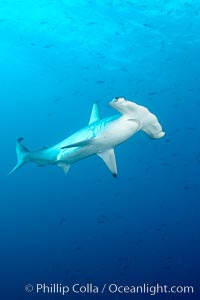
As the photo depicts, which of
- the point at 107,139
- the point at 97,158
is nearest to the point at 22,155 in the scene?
the point at 107,139

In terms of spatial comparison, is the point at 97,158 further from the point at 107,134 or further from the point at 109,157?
the point at 107,134

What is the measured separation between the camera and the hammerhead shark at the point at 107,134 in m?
5.00

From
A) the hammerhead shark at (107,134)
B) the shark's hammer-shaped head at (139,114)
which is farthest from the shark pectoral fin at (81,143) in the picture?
the shark's hammer-shaped head at (139,114)

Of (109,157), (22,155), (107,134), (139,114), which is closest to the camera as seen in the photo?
(139,114)

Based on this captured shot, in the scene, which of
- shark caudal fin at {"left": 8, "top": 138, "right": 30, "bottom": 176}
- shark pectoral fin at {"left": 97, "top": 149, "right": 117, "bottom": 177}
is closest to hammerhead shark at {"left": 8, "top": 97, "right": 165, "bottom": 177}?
shark pectoral fin at {"left": 97, "top": 149, "right": 117, "bottom": 177}

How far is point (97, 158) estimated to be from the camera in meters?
38.9

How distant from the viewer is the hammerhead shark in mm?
4996

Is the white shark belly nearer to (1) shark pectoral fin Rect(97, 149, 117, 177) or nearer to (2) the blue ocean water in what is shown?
(1) shark pectoral fin Rect(97, 149, 117, 177)

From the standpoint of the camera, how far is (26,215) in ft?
151

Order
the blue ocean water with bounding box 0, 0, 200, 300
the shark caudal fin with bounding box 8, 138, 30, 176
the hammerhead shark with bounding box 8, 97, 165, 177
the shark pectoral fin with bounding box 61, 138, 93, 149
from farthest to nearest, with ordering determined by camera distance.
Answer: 1. the blue ocean water with bounding box 0, 0, 200, 300
2. the shark caudal fin with bounding box 8, 138, 30, 176
3. the shark pectoral fin with bounding box 61, 138, 93, 149
4. the hammerhead shark with bounding box 8, 97, 165, 177

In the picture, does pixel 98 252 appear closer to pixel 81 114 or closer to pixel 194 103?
pixel 81 114

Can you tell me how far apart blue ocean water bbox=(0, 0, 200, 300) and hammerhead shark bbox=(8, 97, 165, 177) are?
7663 millimetres

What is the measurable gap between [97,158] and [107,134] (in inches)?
1324

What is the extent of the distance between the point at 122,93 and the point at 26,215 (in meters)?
25.2
